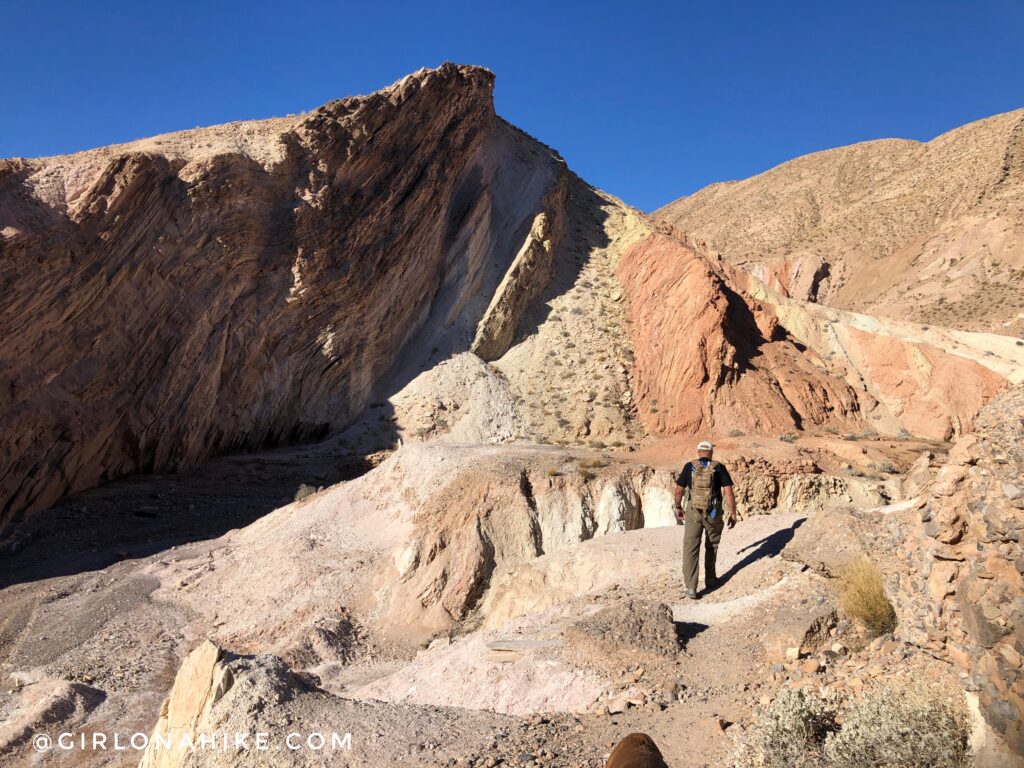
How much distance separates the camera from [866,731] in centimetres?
460

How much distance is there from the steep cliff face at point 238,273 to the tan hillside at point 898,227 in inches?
1102

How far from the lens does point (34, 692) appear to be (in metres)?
10.4

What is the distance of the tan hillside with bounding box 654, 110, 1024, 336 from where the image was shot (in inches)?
1817

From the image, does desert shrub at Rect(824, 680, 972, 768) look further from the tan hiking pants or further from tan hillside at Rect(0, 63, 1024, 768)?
the tan hiking pants

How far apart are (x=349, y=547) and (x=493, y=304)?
14900 mm

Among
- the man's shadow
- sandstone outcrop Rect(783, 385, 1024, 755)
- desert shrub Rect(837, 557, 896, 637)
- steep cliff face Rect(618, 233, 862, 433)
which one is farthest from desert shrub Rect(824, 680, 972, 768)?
steep cliff face Rect(618, 233, 862, 433)

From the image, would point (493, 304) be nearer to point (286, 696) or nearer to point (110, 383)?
point (110, 383)

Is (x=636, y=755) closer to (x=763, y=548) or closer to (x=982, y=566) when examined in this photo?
(x=982, y=566)

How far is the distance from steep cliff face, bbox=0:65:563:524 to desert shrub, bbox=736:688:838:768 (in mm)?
18435

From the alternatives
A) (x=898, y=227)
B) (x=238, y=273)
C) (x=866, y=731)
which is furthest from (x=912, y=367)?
(x=898, y=227)

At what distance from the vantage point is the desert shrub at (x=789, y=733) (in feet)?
15.1

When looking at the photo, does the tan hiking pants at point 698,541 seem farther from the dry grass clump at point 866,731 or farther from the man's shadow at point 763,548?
the dry grass clump at point 866,731

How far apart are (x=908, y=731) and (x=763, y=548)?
16.1 feet

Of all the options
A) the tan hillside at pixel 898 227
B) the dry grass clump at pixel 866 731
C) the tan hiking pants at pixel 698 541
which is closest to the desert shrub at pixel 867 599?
the dry grass clump at pixel 866 731
